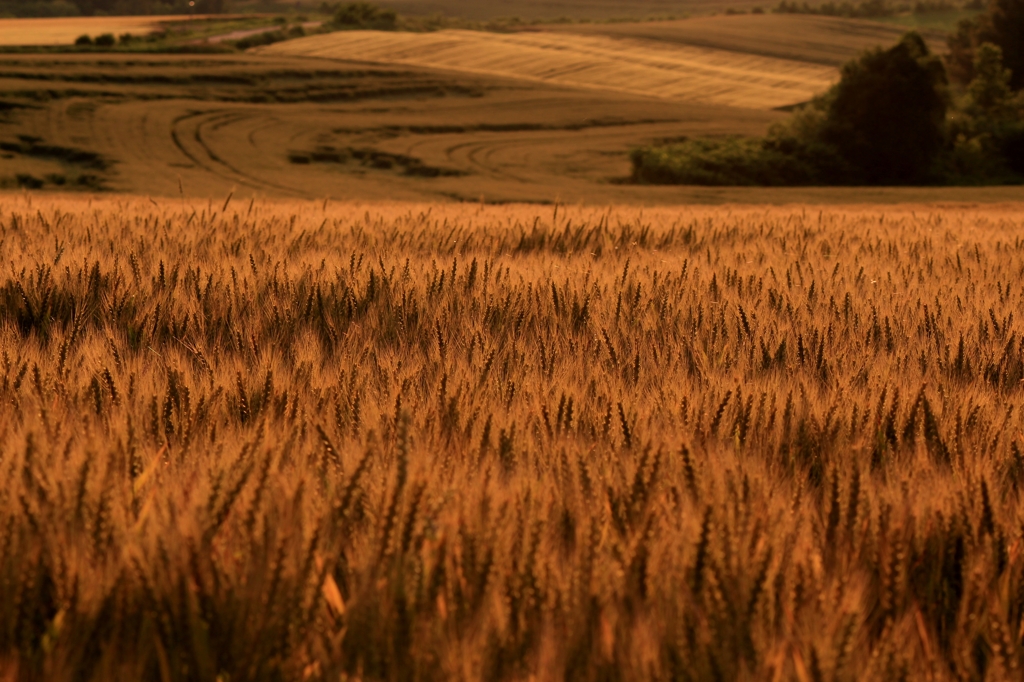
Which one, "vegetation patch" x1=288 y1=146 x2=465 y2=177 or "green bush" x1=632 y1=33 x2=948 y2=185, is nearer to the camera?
"vegetation patch" x1=288 y1=146 x2=465 y2=177

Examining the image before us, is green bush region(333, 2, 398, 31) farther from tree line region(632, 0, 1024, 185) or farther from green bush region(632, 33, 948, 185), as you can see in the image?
green bush region(632, 33, 948, 185)

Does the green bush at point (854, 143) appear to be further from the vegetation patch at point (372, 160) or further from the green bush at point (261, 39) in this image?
the green bush at point (261, 39)

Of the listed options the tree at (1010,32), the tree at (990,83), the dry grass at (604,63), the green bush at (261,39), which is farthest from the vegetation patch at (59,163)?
the tree at (1010,32)

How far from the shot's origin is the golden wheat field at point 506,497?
85 cm

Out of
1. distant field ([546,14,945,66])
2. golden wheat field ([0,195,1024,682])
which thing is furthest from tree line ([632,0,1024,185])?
distant field ([546,14,945,66])

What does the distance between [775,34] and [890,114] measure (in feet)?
138

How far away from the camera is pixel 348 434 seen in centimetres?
132

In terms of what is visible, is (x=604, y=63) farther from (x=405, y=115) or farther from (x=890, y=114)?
(x=890, y=114)

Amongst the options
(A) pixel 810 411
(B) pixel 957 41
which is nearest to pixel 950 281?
(A) pixel 810 411

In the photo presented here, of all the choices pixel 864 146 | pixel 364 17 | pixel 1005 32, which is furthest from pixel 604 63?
pixel 864 146

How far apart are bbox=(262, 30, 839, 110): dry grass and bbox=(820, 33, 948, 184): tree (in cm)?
1425

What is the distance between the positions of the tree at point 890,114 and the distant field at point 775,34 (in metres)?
31.3

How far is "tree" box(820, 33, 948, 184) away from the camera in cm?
3144

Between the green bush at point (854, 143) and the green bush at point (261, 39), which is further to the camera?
the green bush at point (261, 39)
